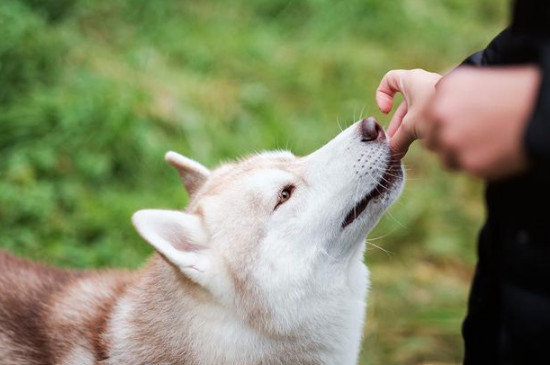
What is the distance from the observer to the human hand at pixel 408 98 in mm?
2211

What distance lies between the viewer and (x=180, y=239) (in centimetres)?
292

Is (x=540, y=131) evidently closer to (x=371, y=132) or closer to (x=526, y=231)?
(x=526, y=231)

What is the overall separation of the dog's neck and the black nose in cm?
66

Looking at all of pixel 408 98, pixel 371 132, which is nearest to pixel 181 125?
pixel 371 132

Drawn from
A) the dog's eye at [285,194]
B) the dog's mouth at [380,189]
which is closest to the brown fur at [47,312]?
the dog's eye at [285,194]

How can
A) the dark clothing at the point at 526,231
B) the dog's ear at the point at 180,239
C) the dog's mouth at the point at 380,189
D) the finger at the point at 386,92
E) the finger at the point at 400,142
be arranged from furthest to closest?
the dog's mouth at the point at 380,189, the dog's ear at the point at 180,239, the finger at the point at 386,92, the finger at the point at 400,142, the dark clothing at the point at 526,231

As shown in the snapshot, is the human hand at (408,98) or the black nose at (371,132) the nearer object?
the human hand at (408,98)

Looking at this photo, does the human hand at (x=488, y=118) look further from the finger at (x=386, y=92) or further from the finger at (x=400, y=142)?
the finger at (x=386, y=92)

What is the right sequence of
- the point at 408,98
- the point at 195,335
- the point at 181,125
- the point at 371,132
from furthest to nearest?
1. the point at 181,125
2. the point at 371,132
3. the point at 195,335
4. the point at 408,98

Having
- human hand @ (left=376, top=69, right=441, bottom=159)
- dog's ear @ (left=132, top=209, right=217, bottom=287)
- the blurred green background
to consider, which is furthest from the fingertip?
the blurred green background

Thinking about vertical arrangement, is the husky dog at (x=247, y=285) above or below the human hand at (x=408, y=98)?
below

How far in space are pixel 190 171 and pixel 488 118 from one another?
6.76 feet

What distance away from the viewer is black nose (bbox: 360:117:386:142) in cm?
288

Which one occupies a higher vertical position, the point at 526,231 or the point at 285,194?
the point at 526,231
